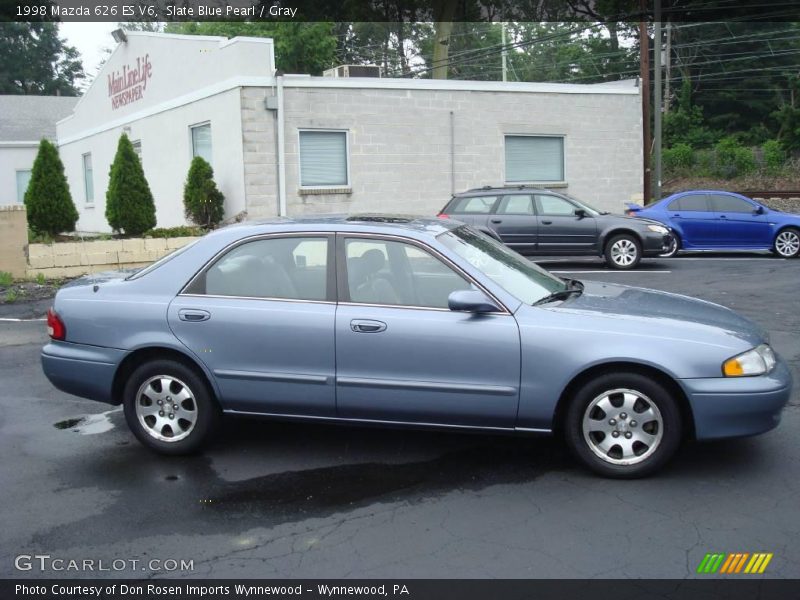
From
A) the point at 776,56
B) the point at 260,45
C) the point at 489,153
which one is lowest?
the point at 489,153

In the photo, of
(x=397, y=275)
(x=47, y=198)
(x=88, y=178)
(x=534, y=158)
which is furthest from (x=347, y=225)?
(x=88, y=178)

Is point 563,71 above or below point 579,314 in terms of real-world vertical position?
above

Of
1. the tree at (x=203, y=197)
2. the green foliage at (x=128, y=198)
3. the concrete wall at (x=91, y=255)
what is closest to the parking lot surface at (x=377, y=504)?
the concrete wall at (x=91, y=255)

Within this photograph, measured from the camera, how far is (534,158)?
2111 cm

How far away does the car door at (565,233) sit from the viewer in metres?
16.2

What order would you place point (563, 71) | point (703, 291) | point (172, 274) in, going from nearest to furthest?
point (172, 274) → point (703, 291) → point (563, 71)

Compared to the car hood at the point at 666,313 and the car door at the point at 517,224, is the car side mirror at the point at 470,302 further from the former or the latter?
the car door at the point at 517,224

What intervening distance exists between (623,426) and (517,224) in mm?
11324

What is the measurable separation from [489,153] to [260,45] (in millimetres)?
5820

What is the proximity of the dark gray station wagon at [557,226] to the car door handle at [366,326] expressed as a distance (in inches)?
425

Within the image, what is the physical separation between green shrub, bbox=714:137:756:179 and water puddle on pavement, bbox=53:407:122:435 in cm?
4115

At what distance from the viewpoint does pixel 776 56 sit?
2014 inches
